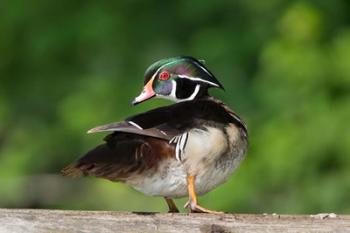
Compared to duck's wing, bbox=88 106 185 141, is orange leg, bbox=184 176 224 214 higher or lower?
lower

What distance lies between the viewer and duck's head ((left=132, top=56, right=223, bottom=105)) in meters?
3.84

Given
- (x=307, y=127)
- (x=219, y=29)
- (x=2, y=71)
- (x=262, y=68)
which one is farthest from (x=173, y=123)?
(x=2, y=71)

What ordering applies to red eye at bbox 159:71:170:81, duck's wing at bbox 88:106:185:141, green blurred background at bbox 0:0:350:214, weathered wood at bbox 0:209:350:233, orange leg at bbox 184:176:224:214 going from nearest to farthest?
weathered wood at bbox 0:209:350:233, duck's wing at bbox 88:106:185:141, orange leg at bbox 184:176:224:214, red eye at bbox 159:71:170:81, green blurred background at bbox 0:0:350:214

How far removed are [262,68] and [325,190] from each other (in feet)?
4.20

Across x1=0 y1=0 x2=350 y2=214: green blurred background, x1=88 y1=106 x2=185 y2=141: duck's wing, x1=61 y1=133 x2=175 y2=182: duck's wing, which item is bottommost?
x1=0 y1=0 x2=350 y2=214: green blurred background

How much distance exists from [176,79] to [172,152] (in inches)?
10.0

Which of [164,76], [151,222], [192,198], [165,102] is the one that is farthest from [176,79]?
[165,102]

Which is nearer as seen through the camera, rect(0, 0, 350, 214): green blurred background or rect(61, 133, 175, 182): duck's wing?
rect(61, 133, 175, 182): duck's wing

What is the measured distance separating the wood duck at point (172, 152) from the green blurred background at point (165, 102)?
10.2 feet

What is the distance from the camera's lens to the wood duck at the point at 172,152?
3.57m

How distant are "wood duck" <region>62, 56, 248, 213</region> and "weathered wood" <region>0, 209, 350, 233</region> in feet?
0.43

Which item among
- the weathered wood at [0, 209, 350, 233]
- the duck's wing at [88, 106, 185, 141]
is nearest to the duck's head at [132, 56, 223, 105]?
the duck's wing at [88, 106, 185, 141]

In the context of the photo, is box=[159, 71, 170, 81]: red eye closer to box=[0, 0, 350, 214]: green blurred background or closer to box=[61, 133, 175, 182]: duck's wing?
box=[61, 133, 175, 182]: duck's wing

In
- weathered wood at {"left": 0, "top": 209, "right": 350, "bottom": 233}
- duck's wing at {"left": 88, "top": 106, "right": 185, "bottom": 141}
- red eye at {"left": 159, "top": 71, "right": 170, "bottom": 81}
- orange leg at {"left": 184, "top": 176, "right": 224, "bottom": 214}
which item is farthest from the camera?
red eye at {"left": 159, "top": 71, "right": 170, "bottom": 81}
